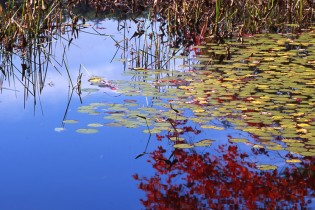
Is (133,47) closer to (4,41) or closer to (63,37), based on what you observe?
(63,37)

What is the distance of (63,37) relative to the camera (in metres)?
6.21

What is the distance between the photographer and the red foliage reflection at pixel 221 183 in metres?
2.74

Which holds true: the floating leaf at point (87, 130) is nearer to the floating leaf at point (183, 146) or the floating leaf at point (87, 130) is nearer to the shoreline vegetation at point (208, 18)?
the floating leaf at point (183, 146)

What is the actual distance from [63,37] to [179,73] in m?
1.78

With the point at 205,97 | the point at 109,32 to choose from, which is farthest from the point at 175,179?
the point at 109,32

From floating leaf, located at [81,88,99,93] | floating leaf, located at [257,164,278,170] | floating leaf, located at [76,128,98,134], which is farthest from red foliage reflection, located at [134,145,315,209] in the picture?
floating leaf, located at [81,88,99,93]

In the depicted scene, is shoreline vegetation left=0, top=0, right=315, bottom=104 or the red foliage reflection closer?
the red foliage reflection

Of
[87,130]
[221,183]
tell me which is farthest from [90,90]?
[221,183]

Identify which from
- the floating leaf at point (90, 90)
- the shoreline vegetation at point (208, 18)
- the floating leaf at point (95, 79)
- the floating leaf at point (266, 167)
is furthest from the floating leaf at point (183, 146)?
the shoreline vegetation at point (208, 18)

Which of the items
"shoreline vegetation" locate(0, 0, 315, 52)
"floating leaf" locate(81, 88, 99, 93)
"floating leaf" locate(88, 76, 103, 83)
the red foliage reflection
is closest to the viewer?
Answer: the red foliage reflection

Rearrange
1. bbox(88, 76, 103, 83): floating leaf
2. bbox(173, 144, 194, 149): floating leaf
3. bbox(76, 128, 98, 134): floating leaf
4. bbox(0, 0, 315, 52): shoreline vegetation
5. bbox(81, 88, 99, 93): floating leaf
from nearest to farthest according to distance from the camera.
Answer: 1. bbox(173, 144, 194, 149): floating leaf
2. bbox(76, 128, 98, 134): floating leaf
3. bbox(81, 88, 99, 93): floating leaf
4. bbox(88, 76, 103, 83): floating leaf
5. bbox(0, 0, 315, 52): shoreline vegetation

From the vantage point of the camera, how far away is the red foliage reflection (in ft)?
8.99

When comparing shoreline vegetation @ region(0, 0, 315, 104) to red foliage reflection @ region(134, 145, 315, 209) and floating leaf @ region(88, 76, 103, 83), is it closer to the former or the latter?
floating leaf @ region(88, 76, 103, 83)

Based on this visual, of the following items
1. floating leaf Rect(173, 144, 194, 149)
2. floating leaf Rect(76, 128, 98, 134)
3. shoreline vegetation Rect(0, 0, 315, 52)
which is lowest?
floating leaf Rect(173, 144, 194, 149)
